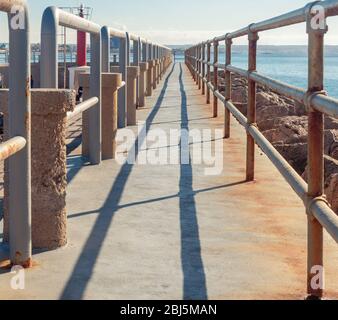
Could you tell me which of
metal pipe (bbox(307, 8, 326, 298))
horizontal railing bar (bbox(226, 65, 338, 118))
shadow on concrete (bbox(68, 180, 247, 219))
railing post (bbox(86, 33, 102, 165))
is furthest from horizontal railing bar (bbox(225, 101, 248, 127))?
metal pipe (bbox(307, 8, 326, 298))

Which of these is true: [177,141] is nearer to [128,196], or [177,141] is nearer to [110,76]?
[110,76]

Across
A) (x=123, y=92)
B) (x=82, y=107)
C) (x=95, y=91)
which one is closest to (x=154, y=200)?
(x=82, y=107)

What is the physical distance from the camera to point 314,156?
2596 millimetres

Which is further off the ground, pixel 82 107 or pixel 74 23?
pixel 74 23

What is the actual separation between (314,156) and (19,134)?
1201 millimetres

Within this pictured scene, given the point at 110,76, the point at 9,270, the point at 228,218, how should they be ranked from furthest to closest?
1. the point at 110,76
2. the point at 228,218
3. the point at 9,270

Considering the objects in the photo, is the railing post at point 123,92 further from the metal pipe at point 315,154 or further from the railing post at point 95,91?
the metal pipe at point 315,154

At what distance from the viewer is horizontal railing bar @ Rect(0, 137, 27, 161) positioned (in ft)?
7.81

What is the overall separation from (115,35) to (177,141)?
1.25 m

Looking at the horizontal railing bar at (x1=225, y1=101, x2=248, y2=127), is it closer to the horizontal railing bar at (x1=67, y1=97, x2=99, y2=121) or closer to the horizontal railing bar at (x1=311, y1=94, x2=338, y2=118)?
the horizontal railing bar at (x1=67, y1=97, x2=99, y2=121)

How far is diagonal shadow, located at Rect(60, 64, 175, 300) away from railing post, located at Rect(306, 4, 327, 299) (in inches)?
36.2

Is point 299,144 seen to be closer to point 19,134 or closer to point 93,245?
point 93,245

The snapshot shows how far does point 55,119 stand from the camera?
318cm
